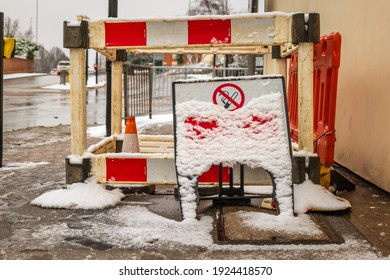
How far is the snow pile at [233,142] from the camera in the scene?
404 cm

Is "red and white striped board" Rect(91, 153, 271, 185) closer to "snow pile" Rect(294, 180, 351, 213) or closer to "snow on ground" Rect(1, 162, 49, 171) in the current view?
"snow pile" Rect(294, 180, 351, 213)

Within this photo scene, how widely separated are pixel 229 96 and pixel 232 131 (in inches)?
9.9

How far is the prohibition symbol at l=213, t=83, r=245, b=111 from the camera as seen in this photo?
13.5 ft

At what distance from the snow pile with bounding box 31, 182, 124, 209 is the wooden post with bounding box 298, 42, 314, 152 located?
62.9 inches

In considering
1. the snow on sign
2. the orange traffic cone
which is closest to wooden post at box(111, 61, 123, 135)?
the orange traffic cone

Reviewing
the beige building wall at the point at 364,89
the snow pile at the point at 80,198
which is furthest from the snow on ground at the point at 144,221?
the beige building wall at the point at 364,89

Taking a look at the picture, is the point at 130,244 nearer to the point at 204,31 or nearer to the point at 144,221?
the point at 144,221

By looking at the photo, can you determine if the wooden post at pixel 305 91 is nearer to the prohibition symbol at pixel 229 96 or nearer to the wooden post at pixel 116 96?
the prohibition symbol at pixel 229 96

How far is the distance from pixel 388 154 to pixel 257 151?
1625mm

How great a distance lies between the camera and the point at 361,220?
13.8ft

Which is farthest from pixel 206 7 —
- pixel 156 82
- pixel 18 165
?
pixel 18 165

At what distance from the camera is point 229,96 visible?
4.14 meters
